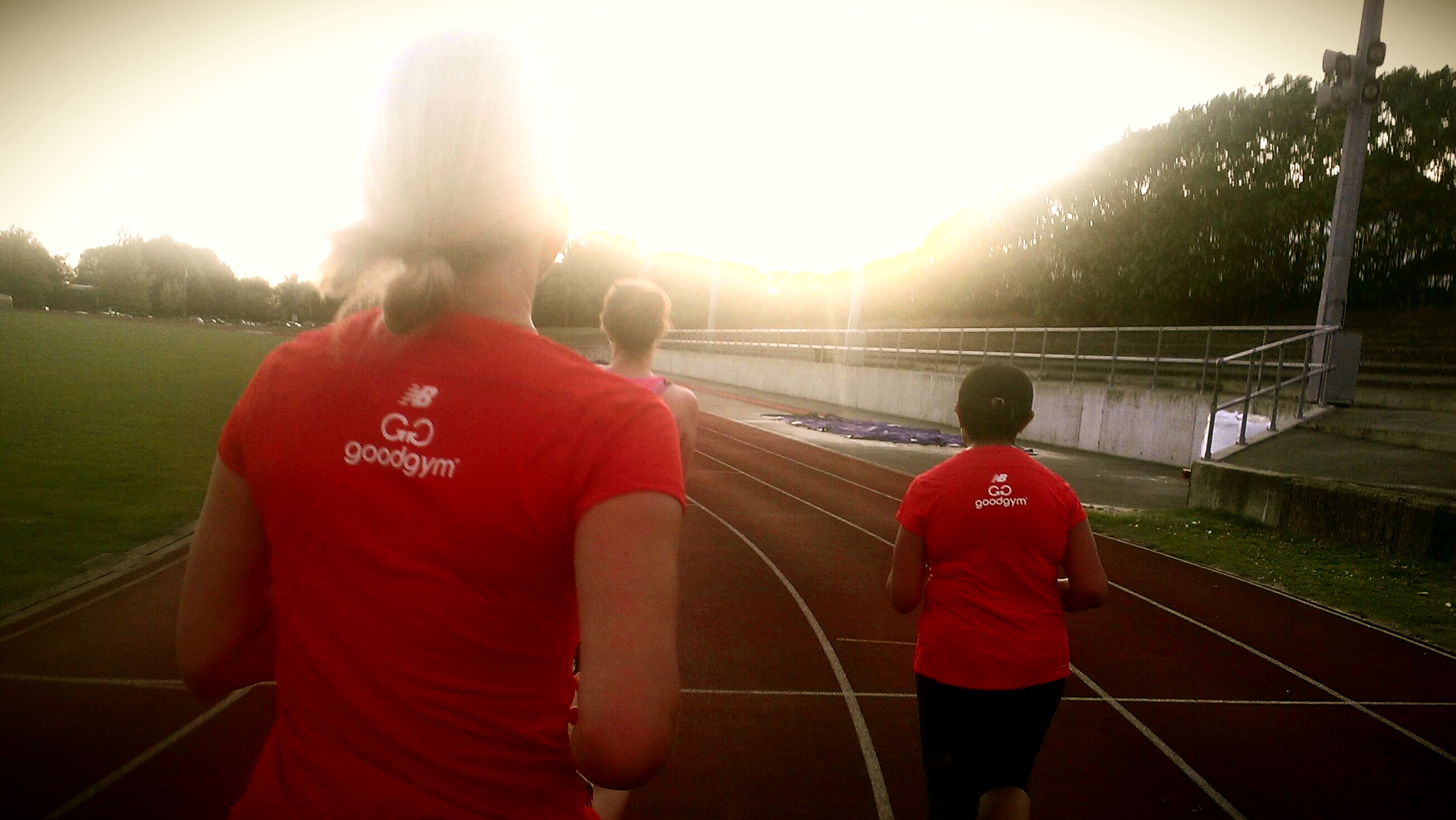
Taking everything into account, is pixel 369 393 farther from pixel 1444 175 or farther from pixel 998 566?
pixel 1444 175

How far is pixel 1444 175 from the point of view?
91.0 ft

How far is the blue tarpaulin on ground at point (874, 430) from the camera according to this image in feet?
79.3

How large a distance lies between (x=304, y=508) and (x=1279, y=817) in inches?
197

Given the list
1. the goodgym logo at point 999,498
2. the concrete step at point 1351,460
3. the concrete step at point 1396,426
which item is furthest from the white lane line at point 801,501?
the goodgym logo at point 999,498

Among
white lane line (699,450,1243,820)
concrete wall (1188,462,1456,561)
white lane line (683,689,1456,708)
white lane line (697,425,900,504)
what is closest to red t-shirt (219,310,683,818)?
white lane line (699,450,1243,820)

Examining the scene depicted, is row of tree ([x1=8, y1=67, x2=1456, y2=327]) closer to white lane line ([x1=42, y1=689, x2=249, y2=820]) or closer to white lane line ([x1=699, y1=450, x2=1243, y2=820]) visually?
white lane line ([x1=42, y1=689, x2=249, y2=820])

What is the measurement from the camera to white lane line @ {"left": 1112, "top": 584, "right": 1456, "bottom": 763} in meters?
5.63

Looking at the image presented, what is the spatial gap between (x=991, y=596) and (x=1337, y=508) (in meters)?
10.1

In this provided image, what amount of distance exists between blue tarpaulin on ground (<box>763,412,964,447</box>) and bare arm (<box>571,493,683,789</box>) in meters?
22.0

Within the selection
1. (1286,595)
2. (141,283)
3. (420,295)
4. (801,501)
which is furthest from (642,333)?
(141,283)

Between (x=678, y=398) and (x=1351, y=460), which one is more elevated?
(x=678, y=398)

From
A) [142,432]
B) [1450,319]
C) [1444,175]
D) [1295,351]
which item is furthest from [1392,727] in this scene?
[1444,175]

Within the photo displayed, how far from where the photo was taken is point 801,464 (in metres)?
19.1

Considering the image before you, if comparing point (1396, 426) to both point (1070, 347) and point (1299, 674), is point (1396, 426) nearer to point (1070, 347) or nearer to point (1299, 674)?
point (1299, 674)
